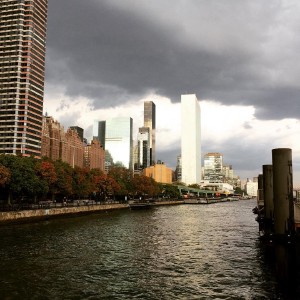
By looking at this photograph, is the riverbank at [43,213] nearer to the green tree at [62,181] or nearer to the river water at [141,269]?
the green tree at [62,181]

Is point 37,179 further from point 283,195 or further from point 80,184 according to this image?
point 283,195

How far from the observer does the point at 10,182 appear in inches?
3474

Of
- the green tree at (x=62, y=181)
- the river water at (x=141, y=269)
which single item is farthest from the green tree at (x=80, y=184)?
the river water at (x=141, y=269)

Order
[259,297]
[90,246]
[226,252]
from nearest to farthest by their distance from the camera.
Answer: [259,297] → [226,252] → [90,246]

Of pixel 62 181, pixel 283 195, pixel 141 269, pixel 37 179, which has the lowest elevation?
pixel 141 269

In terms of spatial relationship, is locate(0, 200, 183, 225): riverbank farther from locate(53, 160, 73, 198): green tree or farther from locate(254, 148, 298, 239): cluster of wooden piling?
locate(254, 148, 298, 239): cluster of wooden piling

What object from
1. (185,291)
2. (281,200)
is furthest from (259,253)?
(185,291)

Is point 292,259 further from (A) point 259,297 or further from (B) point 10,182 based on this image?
(B) point 10,182

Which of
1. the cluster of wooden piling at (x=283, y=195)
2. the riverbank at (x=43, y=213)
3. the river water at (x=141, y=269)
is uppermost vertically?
the cluster of wooden piling at (x=283, y=195)

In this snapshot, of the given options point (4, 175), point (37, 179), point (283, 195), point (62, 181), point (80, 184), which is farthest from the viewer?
point (80, 184)

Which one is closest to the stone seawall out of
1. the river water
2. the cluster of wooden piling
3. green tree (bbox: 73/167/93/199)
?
green tree (bbox: 73/167/93/199)

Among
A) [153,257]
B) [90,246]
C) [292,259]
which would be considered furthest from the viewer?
[90,246]

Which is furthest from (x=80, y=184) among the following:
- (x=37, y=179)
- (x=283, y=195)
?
(x=283, y=195)

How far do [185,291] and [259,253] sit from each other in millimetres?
18860
